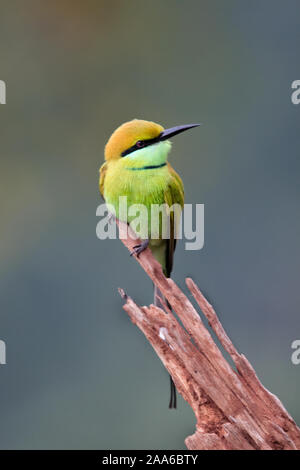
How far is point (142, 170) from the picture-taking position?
2.06m

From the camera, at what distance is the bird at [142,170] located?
204cm

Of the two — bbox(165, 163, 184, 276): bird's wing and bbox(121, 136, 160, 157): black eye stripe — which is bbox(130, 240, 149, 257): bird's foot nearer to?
bbox(165, 163, 184, 276): bird's wing

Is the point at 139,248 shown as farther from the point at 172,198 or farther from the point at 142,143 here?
the point at 142,143

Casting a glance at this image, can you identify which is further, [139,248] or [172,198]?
[172,198]

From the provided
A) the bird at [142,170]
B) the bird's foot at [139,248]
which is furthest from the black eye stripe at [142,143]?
the bird's foot at [139,248]

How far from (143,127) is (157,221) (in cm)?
31

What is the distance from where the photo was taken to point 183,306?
1.67 m

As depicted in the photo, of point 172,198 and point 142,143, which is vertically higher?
point 142,143

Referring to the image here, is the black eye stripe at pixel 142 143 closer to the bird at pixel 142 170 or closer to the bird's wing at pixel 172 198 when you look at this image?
the bird at pixel 142 170

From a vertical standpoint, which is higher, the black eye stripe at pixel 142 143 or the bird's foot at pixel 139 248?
the black eye stripe at pixel 142 143

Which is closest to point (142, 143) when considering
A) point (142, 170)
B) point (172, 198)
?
point (142, 170)

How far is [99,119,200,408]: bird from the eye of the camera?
2.04 meters

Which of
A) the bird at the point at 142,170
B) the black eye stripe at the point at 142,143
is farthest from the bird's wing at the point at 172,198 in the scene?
the black eye stripe at the point at 142,143
